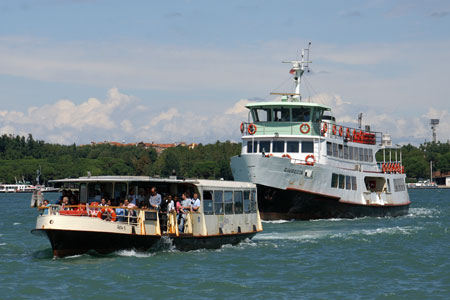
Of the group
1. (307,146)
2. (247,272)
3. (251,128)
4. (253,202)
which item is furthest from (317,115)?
(247,272)

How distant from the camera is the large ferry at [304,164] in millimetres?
46656

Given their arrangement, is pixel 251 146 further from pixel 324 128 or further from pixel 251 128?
pixel 324 128

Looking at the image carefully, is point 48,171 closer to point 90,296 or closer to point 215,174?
point 215,174

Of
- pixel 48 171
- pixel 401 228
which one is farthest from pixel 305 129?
pixel 48 171

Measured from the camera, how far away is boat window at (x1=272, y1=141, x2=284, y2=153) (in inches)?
1922

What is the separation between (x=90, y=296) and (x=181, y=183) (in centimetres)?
839

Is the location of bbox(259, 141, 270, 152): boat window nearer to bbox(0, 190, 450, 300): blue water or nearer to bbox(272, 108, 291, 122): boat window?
bbox(272, 108, 291, 122): boat window

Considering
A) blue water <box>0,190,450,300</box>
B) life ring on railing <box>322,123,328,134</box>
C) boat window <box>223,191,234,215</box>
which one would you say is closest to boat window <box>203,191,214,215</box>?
boat window <box>223,191,234,215</box>

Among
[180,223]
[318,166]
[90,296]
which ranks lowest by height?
[90,296]

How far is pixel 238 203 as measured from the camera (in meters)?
31.5

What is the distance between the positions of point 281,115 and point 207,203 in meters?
21.7

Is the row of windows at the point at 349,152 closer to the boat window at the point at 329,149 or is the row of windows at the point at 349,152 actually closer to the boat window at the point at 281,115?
the boat window at the point at 329,149

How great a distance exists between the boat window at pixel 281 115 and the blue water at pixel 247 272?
1567cm

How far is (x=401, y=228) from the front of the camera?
42.7 meters
